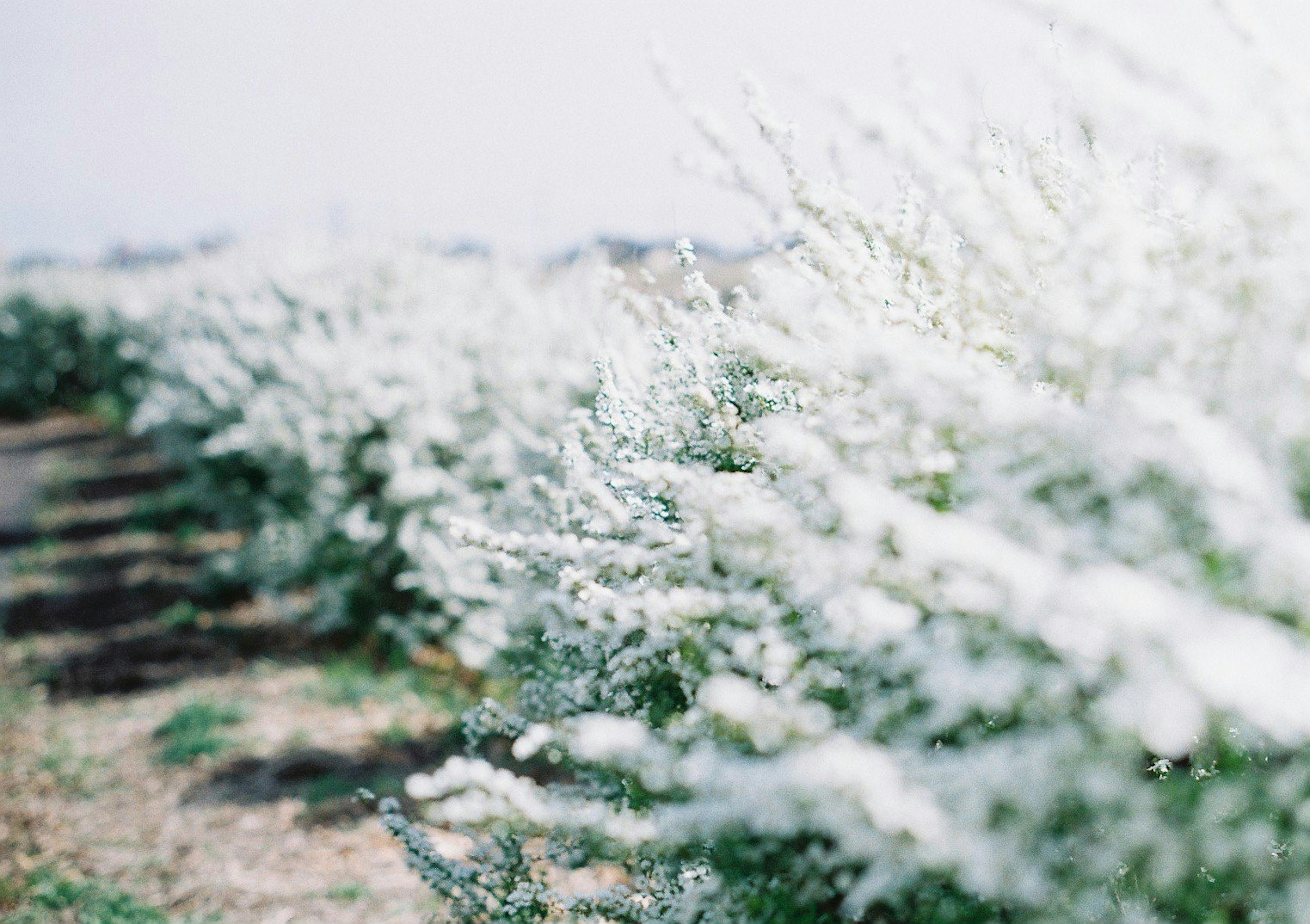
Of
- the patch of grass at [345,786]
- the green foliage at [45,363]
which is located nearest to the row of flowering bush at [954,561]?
the patch of grass at [345,786]

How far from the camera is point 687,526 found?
2068mm

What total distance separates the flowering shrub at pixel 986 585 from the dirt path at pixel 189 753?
2.59m

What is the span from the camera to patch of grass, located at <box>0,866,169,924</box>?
376 cm

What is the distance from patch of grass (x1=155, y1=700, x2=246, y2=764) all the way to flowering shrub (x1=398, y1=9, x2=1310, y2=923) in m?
4.09

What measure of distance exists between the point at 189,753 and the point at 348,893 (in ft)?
6.75

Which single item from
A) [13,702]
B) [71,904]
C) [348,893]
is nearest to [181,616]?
[13,702]

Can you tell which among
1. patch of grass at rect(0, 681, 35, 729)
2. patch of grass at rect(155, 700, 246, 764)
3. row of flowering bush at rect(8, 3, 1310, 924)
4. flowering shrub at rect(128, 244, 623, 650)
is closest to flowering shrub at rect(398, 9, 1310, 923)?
row of flowering bush at rect(8, 3, 1310, 924)

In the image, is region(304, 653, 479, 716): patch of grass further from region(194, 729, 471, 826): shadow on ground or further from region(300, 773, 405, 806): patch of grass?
region(300, 773, 405, 806): patch of grass

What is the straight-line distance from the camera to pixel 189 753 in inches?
217

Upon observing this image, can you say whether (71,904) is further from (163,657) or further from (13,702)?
(163,657)

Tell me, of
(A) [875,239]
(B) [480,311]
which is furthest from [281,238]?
A: (A) [875,239]

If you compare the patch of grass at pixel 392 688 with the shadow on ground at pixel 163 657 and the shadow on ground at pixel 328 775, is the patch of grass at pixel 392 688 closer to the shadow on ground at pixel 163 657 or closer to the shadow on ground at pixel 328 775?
the shadow on ground at pixel 328 775

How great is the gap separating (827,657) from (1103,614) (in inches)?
28.4

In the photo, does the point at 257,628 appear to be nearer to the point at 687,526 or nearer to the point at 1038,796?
the point at 687,526
